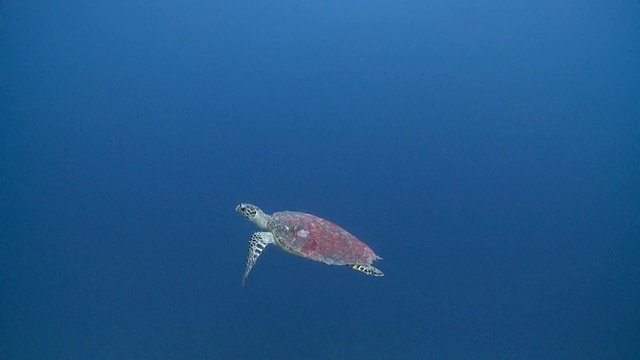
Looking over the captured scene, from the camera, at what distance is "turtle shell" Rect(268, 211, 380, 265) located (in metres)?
3.00

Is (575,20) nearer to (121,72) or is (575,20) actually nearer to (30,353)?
(121,72)

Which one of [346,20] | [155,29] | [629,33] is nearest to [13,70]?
[155,29]

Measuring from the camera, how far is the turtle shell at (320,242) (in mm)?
2996

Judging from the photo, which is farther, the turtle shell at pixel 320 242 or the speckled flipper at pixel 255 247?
the speckled flipper at pixel 255 247

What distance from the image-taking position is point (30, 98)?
177 inches

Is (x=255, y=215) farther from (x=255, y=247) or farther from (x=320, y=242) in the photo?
(x=320, y=242)

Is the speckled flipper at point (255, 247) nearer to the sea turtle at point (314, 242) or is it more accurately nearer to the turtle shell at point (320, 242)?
the sea turtle at point (314, 242)

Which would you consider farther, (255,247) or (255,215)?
(255,215)

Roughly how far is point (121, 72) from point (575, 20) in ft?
18.4

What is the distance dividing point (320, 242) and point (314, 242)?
0.16ft

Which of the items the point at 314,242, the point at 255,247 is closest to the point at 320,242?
the point at 314,242

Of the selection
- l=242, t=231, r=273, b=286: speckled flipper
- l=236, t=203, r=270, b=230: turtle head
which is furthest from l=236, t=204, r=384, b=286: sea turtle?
l=236, t=203, r=270, b=230: turtle head

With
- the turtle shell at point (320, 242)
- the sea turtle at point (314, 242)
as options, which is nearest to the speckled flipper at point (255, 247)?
the sea turtle at point (314, 242)

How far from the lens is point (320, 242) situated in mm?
3023
